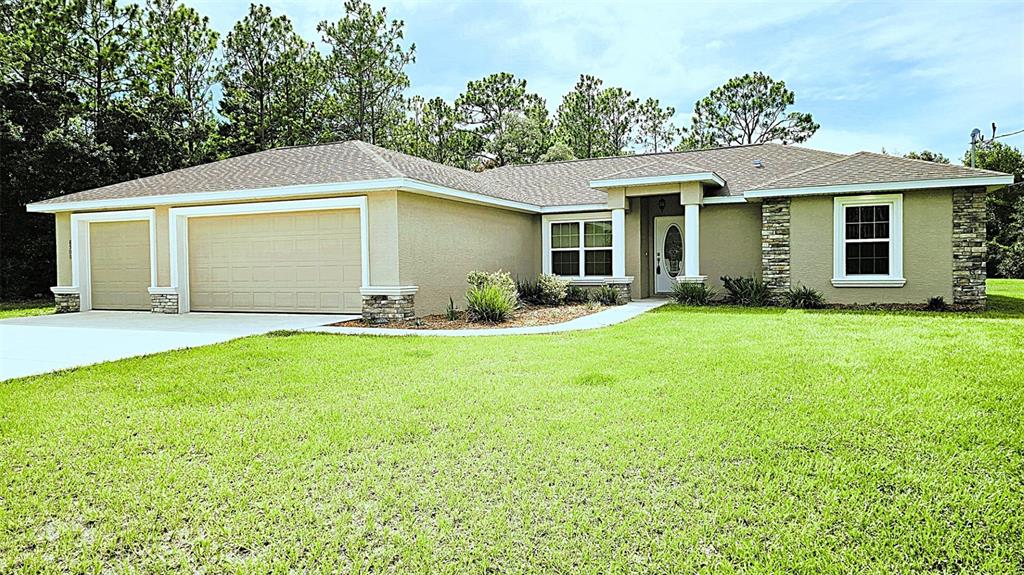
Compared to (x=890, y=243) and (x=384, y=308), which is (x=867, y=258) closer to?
(x=890, y=243)

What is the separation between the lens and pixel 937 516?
342cm

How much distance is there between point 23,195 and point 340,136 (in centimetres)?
1374

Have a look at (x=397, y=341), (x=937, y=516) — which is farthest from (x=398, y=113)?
(x=937, y=516)

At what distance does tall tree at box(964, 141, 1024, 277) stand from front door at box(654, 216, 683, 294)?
46.6 feet

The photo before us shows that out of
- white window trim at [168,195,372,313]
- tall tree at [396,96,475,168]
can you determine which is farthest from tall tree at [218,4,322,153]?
white window trim at [168,195,372,313]

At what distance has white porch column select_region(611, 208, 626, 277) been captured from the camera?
15852mm

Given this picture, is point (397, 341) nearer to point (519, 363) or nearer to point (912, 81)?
point (519, 363)

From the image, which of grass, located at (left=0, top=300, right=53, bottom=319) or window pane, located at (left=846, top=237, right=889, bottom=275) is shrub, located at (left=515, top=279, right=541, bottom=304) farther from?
grass, located at (left=0, top=300, right=53, bottom=319)

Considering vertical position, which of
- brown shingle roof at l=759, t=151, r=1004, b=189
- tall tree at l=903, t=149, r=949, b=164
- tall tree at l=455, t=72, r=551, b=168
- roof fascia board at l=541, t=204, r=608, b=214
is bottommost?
roof fascia board at l=541, t=204, r=608, b=214

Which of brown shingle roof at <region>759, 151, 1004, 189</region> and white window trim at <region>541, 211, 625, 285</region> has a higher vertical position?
brown shingle roof at <region>759, 151, 1004, 189</region>

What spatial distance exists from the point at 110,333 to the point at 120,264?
534 cm

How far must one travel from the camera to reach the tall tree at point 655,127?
38.4 meters

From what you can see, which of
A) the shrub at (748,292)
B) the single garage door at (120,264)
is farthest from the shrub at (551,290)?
the single garage door at (120,264)

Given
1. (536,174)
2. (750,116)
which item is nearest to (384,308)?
(536,174)
